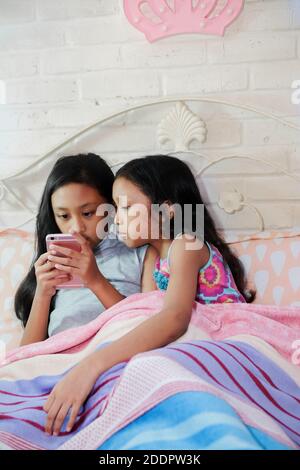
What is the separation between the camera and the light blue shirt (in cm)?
147

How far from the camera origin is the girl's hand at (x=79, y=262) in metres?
1.42

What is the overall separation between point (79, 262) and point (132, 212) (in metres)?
0.19

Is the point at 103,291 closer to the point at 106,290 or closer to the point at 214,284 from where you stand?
the point at 106,290

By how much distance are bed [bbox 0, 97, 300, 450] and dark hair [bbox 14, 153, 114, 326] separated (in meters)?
0.04

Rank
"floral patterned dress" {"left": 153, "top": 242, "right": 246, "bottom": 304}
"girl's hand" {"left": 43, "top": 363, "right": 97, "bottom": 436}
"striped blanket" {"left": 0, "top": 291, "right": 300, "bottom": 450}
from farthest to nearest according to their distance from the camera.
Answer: "floral patterned dress" {"left": 153, "top": 242, "right": 246, "bottom": 304} → "girl's hand" {"left": 43, "top": 363, "right": 97, "bottom": 436} → "striped blanket" {"left": 0, "top": 291, "right": 300, "bottom": 450}

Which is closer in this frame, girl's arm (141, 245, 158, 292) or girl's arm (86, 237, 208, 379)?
girl's arm (86, 237, 208, 379)

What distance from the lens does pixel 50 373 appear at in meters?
1.19

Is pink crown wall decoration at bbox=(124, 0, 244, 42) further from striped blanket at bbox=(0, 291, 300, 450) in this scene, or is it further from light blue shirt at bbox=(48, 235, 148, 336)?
striped blanket at bbox=(0, 291, 300, 450)

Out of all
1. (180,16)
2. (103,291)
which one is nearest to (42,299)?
(103,291)

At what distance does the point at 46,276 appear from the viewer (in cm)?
145

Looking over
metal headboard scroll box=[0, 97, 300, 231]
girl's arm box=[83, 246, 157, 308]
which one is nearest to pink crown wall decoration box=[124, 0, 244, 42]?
metal headboard scroll box=[0, 97, 300, 231]

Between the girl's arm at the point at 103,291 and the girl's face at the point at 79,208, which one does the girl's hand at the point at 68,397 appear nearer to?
the girl's arm at the point at 103,291

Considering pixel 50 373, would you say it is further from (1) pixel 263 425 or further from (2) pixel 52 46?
(2) pixel 52 46

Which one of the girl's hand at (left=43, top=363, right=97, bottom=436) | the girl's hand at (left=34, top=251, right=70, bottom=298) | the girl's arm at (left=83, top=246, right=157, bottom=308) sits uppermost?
the girl's hand at (left=34, top=251, right=70, bottom=298)
